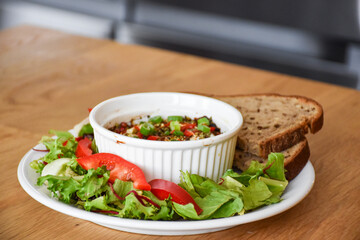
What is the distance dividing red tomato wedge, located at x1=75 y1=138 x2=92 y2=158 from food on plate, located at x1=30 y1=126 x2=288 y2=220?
81 millimetres

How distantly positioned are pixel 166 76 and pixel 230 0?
1.54 metres

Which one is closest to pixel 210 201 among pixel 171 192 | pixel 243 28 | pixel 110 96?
pixel 171 192

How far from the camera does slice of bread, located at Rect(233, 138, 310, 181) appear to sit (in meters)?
1.18

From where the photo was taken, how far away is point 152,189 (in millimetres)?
1030

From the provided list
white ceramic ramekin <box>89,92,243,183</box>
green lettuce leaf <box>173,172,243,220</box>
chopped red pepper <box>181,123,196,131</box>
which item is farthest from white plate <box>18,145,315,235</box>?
chopped red pepper <box>181,123,196,131</box>

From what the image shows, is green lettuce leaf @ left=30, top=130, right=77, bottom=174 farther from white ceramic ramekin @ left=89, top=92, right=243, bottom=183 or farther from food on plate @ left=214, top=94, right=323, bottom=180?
food on plate @ left=214, top=94, right=323, bottom=180

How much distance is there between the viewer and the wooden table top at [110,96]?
41.5 inches

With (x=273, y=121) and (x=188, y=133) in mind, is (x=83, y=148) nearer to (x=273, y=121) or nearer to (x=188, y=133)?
(x=188, y=133)

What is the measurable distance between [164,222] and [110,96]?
3.08 ft

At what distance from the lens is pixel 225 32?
3488 mm

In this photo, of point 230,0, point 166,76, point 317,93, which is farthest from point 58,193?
point 230,0

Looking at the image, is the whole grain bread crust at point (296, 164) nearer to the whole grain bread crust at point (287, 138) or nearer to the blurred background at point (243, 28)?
the whole grain bread crust at point (287, 138)

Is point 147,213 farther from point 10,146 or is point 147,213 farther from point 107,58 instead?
point 107,58

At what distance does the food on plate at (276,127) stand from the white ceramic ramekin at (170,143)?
0.40 ft
